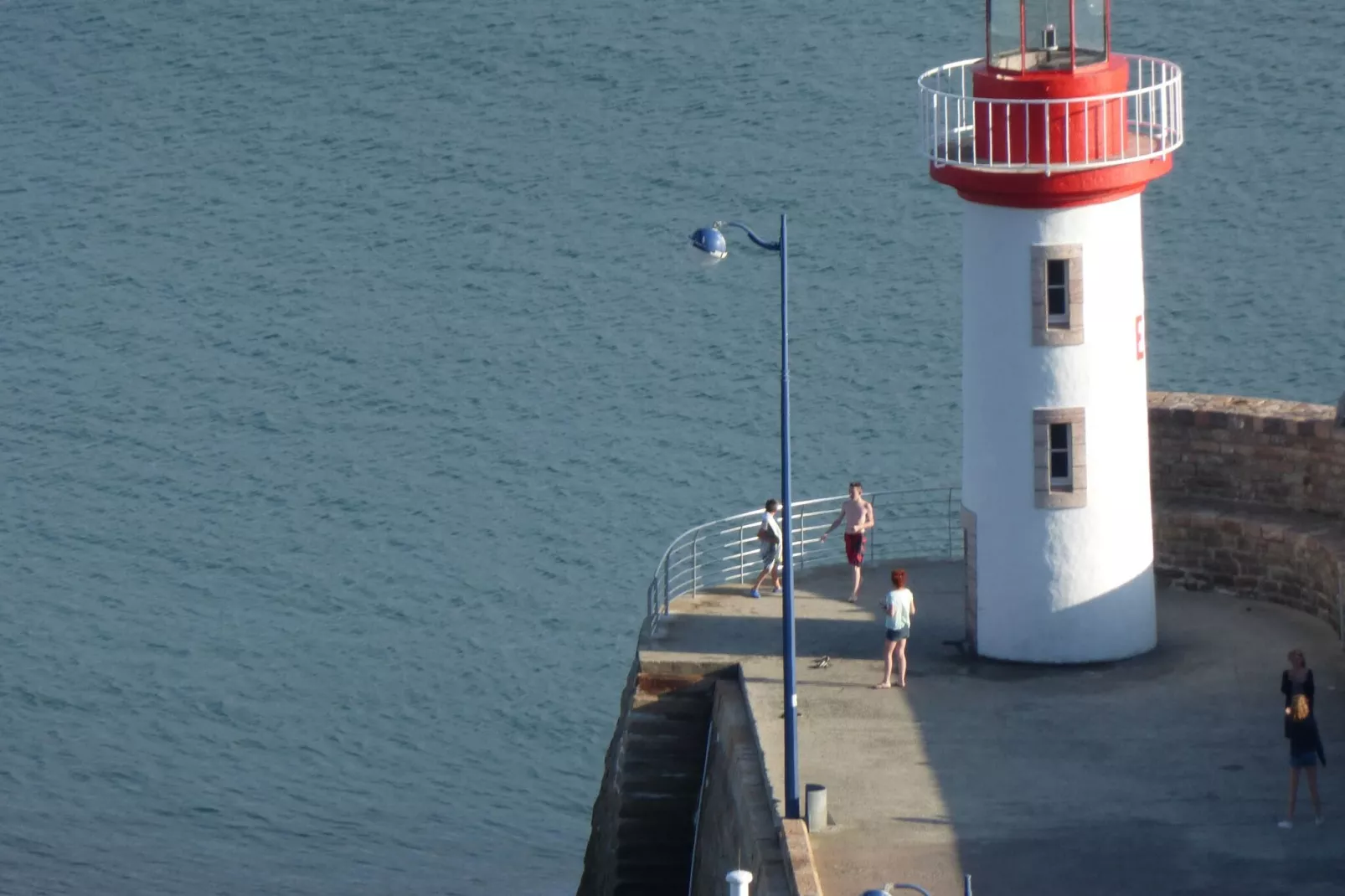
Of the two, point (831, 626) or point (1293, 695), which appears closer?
point (1293, 695)

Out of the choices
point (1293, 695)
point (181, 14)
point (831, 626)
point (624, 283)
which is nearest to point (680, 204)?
point (624, 283)

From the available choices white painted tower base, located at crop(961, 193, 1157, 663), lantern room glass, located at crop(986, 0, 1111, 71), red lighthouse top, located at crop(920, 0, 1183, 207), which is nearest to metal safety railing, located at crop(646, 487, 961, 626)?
white painted tower base, located at crop(961, 193, 1157, 663)

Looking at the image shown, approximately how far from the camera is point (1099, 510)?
26844 mm

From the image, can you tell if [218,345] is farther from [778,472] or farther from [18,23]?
[18,23]

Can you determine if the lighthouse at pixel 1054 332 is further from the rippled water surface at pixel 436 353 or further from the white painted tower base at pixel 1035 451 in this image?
the rippled water surface at pixel 436 353

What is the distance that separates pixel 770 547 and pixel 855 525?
1108mm

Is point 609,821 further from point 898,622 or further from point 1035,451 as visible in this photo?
point 1035,451

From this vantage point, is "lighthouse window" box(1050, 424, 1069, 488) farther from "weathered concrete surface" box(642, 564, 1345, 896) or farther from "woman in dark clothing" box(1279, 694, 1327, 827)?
"woman in dark clothing" box(1279, 694, 1327, 827)

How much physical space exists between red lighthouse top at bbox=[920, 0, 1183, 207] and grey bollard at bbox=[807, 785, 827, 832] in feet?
22.6

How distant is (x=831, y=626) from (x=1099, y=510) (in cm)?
321

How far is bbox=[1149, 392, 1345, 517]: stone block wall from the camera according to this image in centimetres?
2800

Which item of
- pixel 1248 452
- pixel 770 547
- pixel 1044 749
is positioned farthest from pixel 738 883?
pixel 1248 452

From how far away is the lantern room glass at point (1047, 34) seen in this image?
26375 mm

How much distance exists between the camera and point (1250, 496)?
28.8 metres
